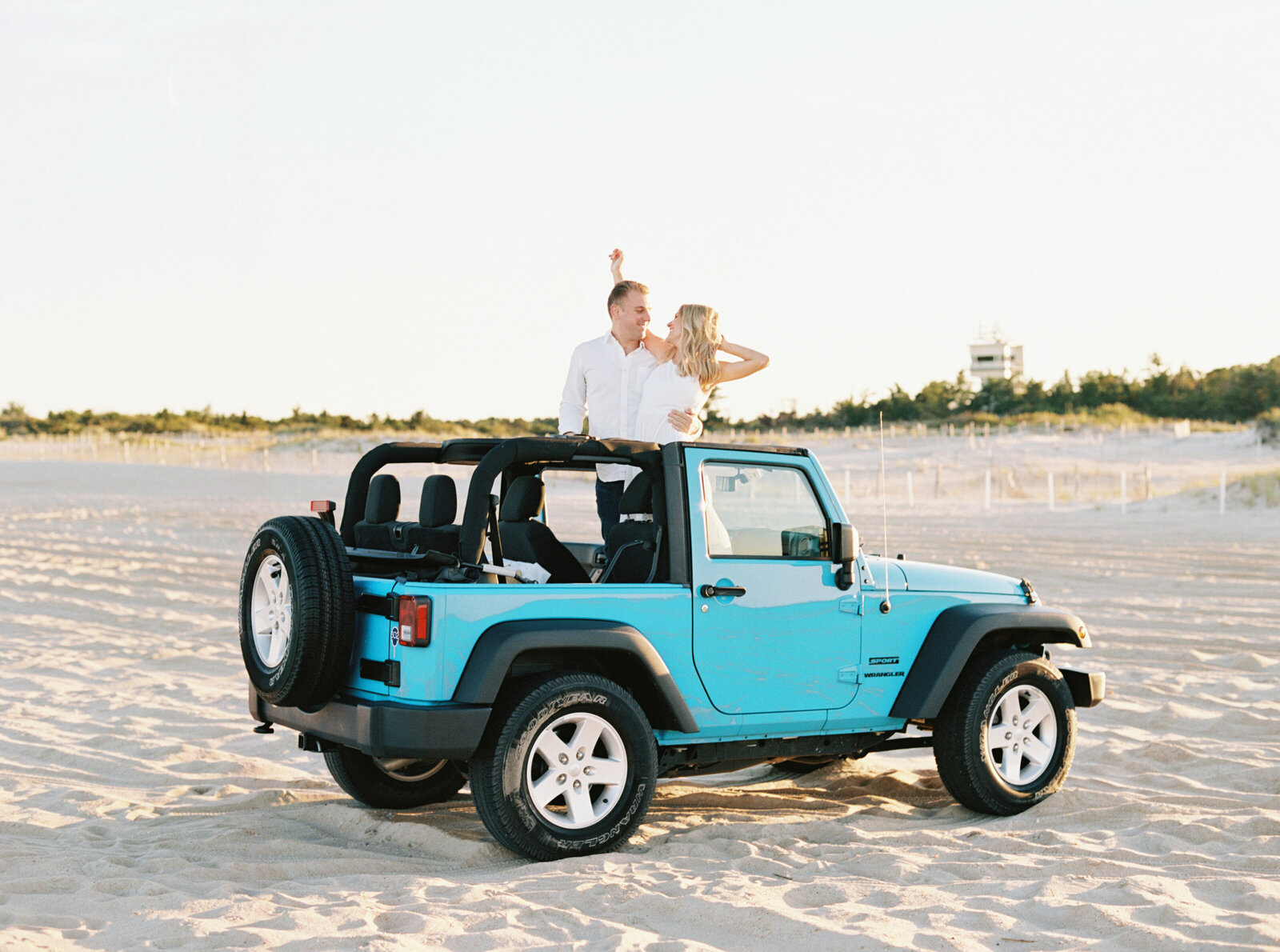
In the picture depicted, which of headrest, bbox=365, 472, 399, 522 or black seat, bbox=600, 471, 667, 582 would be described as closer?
black seat, bbox=600, 471, 667, 582

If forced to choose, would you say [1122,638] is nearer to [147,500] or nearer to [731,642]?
[731,642]

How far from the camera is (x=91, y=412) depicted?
3194 inches

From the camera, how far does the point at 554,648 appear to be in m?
5.48

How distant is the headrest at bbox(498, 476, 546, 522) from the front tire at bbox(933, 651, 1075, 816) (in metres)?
2.31

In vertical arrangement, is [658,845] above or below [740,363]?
below

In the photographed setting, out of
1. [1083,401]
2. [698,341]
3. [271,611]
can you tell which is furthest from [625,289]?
[1083,401]

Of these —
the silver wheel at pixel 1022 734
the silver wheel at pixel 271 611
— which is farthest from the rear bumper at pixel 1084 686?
the silver wheel at pixel 271 611

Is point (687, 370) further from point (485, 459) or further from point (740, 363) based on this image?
point (485, 459)

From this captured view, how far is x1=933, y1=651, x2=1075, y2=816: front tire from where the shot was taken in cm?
644

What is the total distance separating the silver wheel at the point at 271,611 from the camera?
5543 millimetres

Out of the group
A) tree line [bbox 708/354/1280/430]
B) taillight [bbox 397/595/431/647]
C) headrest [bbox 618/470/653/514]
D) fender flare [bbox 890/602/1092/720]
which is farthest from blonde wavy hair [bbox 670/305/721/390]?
tree line [bbox 708/354/1280/430]

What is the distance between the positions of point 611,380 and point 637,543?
1640 mm

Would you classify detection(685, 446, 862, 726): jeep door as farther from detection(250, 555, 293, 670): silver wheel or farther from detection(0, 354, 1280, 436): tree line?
detection(0, 354, 1280, 436): tree line

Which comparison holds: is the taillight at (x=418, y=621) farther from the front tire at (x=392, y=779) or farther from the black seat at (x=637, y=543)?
the front tire at (x=392, y=779)
